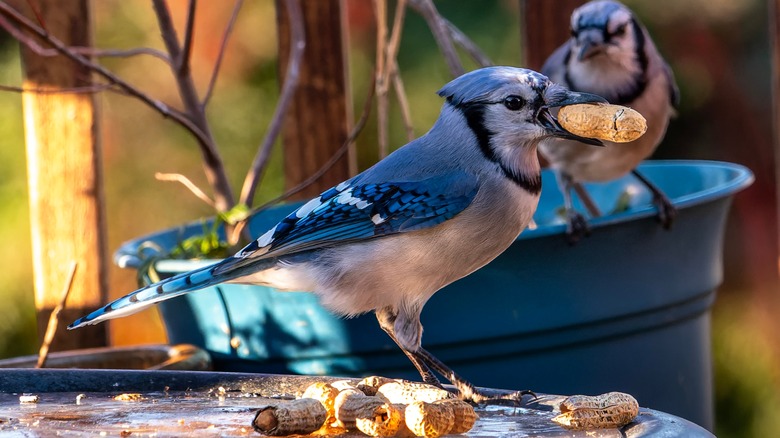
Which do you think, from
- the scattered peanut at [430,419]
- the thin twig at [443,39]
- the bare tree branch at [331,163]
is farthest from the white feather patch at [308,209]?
the thin twig at [443,39]

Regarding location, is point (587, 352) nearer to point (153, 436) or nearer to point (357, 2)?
point (153, 436)

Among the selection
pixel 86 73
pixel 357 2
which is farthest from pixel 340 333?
pixel 357 2

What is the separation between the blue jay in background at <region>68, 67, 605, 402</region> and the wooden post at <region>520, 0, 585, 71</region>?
1.09m

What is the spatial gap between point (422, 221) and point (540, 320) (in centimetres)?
49

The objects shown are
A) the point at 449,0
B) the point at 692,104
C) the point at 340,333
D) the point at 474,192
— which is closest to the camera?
the point at 474,192

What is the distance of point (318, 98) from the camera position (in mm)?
2814

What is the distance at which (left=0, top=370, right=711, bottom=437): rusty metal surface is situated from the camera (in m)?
1.37

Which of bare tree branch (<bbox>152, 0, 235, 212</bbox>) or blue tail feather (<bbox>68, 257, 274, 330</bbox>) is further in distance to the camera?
bare tree branch (<bbox>152, 0, 235, 212</bbox>)

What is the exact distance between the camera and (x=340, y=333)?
2.07m

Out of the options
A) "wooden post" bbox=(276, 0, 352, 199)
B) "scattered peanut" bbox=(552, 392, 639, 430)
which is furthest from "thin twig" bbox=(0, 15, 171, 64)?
"scattered peanut" bbox=(552, 392, 639, 430)

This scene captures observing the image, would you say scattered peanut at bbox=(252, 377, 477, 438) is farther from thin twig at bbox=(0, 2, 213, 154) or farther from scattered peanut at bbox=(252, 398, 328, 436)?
thin twig at bbox=(0, 2, 213, 154)

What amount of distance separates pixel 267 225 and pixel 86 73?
0.52 m

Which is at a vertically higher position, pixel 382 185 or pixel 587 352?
pixel 382 185

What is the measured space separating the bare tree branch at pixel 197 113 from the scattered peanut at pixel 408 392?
0.93m
